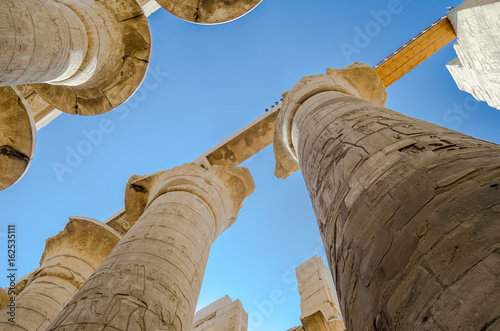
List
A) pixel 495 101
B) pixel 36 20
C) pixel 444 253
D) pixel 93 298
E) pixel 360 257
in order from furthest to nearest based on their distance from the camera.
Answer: pixel 495 101 < pixel 36 20 < pixel 93 298 < pixel 360 257 < pixel 444 253

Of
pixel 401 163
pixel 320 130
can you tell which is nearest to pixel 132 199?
pixel 320 130

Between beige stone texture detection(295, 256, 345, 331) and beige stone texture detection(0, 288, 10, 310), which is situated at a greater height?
→ beige stone texture detection(0, 288, 10, 310)

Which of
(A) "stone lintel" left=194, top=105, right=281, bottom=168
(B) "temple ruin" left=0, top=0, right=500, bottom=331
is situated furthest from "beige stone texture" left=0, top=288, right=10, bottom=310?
(A) "stone lintel" left=194, top=105, right=281, bottom=168

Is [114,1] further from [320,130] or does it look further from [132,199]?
[320,130]

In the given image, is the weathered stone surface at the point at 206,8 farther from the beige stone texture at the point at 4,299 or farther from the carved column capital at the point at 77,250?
the beige stone texture at the point at 4,299

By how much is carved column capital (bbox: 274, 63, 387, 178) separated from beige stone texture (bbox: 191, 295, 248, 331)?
10.5 feet

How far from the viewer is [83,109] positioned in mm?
6625

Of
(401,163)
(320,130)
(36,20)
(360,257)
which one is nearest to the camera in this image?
(360,257)

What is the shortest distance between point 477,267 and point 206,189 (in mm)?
5294

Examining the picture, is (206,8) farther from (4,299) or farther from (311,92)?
(4,299)

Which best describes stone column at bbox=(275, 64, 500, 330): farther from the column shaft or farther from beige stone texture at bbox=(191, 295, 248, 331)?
beige stone texture at bbox=(191, 295, 248, 331)

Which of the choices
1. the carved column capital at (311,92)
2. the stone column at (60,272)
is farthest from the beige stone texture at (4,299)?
the carved column capital at (311,92)

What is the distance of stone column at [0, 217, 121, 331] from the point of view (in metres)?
5.55

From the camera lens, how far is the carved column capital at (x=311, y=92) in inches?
208
